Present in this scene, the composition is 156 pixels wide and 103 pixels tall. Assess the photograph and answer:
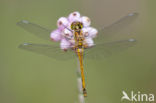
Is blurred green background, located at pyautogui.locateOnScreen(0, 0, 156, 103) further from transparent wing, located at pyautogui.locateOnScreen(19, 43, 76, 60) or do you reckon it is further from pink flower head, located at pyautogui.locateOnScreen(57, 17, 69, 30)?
pink flower head, located at pyautogui.locateOnScreen(57, 17, 69, 30)

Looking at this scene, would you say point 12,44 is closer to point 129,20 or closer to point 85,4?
point 85,4

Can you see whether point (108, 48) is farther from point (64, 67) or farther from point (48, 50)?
point (64, 67)

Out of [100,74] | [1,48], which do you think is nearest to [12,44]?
[1,48]

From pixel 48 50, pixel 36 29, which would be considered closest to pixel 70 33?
pixel 48 50

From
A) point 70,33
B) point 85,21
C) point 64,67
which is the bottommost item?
point 64,67

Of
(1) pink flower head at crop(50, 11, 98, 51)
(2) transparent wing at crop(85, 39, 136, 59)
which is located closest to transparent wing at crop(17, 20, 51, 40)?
(1) pink flower head at crop(50, 11, 98, 51)

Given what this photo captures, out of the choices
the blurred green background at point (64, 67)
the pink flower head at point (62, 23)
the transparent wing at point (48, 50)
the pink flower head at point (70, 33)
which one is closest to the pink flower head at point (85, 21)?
the pink flower head at point (70, 33)
